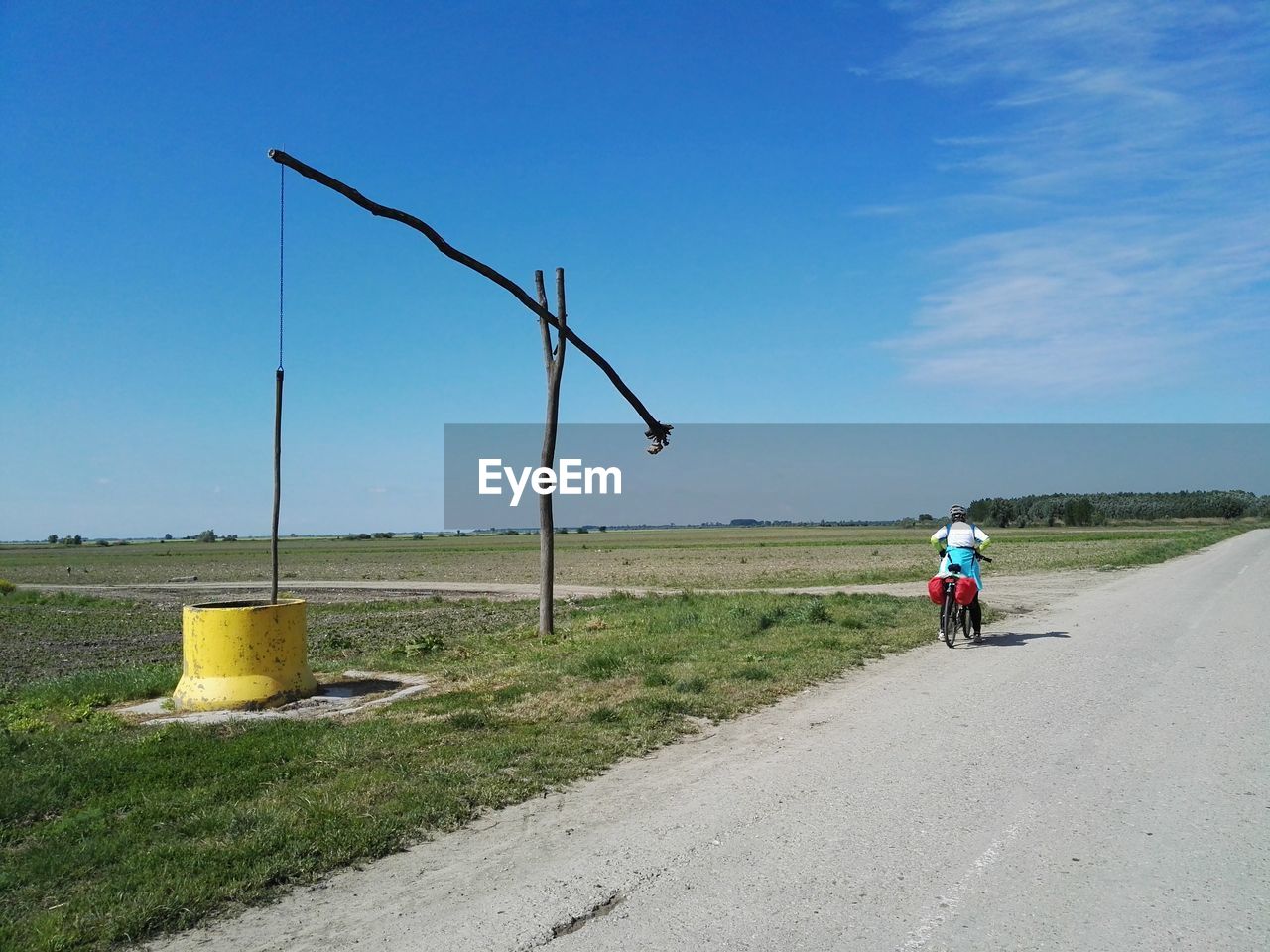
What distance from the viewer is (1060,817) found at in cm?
571

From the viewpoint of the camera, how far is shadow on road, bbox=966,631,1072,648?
14.0m

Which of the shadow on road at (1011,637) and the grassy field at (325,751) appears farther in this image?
the shadow on road at (1011,637)

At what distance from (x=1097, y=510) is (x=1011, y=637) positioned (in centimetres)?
16666

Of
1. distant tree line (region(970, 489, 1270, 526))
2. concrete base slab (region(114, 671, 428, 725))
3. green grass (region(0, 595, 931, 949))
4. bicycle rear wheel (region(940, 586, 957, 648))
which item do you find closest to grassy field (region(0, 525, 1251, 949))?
green grass (region(0, 595, 931, 949))

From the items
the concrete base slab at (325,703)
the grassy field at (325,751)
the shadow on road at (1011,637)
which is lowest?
the concrete base slab at (325,703)

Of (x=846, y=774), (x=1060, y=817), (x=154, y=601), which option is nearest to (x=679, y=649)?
(x=846, y=774)

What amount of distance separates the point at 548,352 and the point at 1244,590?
752 inches

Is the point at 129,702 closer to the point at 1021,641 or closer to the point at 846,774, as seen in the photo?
the point at 846,774

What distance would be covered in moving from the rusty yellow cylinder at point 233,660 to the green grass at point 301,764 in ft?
2.97

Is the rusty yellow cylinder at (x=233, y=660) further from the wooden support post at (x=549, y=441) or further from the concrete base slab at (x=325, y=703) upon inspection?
the wooden support post at (x=549, y=441)

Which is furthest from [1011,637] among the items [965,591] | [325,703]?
[325,703]

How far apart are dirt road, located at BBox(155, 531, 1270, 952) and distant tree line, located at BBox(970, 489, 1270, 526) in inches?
6080

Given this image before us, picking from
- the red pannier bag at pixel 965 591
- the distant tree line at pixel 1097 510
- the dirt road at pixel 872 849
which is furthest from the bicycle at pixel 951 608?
the distant tree line at pixel 1097 510

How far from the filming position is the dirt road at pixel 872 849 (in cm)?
423
